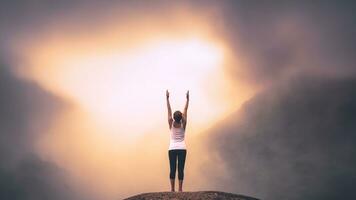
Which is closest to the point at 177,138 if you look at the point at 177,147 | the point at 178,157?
the point at 177,147

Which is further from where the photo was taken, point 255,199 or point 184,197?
point 255,199

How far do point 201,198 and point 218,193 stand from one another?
3.68ft

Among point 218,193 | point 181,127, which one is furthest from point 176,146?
point 218,193

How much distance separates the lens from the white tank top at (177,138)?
2548 cm

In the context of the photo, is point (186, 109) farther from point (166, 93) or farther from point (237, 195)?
point (237, 195)

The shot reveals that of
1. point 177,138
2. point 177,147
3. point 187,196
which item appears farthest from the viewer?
point 177,138

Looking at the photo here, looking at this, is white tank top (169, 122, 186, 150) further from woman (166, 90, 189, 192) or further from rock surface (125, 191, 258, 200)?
rock surface (125, 191, 258, 200)

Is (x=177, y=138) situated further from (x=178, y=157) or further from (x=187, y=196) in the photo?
(x=187, y=196)

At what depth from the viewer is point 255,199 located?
25.9 meters

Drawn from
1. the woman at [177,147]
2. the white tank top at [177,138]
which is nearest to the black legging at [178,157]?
the woman at [177,147]

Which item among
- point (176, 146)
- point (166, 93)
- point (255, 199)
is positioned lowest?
point (255, 199)

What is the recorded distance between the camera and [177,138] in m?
25.6

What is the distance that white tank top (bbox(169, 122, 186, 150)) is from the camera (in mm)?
25484

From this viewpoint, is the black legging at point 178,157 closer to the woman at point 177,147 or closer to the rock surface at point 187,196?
the woman at point 177,147
